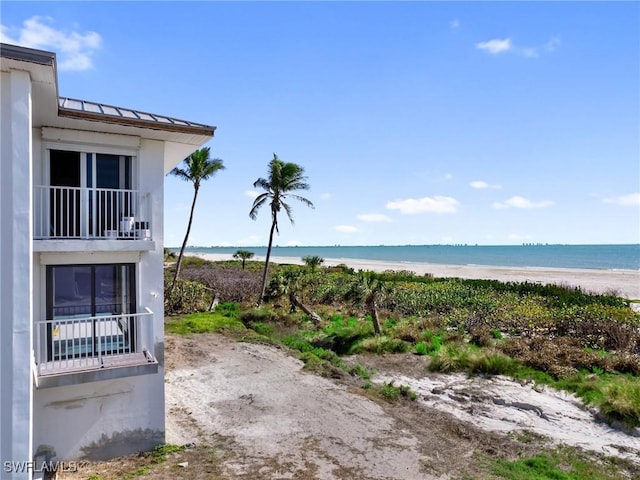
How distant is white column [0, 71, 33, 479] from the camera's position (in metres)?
6.45

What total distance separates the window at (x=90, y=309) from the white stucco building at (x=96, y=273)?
21 mm

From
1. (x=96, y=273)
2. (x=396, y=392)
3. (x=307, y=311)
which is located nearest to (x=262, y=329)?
(x=307, y=311)

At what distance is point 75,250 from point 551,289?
103ft

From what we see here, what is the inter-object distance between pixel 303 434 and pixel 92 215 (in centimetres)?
685

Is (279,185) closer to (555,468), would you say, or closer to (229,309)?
(229,309)

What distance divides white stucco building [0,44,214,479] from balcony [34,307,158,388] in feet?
0.08

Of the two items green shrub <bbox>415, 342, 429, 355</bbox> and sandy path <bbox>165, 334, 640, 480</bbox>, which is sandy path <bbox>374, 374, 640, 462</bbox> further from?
green shrub <bbox>415, 342, 429, 355</bbox>

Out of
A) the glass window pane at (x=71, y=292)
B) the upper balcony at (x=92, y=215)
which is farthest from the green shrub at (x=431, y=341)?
the glass window pane at (x=71, y=292)

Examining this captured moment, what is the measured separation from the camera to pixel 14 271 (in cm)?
648

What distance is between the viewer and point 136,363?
8672 mm

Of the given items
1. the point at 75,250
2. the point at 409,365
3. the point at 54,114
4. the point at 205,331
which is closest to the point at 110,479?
the point at 75,250

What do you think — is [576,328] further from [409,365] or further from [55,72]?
[55,72]

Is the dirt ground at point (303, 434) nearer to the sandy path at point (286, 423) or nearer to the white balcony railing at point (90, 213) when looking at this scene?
the sandy path at point (286, 423)

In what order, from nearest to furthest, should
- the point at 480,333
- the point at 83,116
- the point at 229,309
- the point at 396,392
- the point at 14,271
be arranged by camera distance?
1. the point at 14,271
2. the point at 83,116
3. the point at 396,392
4. the point at 480,333
5. the point at 229,309
